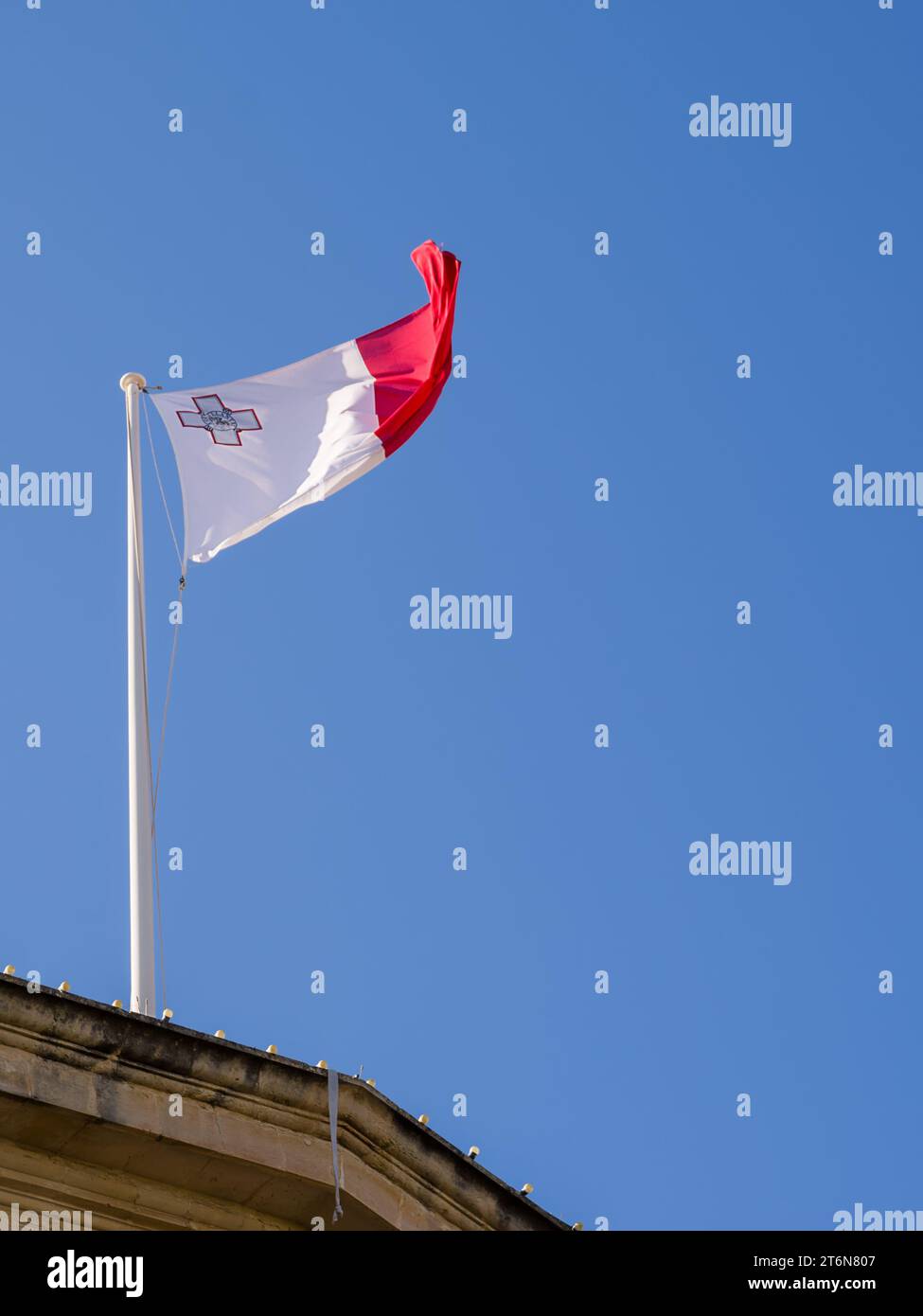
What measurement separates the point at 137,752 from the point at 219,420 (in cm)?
400

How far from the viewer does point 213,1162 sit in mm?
16844

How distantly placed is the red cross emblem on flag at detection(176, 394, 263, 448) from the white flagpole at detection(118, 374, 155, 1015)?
2.55 ft

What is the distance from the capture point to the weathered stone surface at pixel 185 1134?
53.3ft

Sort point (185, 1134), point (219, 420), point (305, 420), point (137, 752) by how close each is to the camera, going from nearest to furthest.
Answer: point (185, 1134) → point (137, 752) → point (219, 420) → point (305, 420)

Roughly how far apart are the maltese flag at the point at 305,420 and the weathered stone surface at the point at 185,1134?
21.0 feet

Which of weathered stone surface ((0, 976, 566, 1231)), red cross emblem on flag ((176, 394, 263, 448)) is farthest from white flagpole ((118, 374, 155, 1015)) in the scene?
weathered stone surface ((0, 976, 566, 1231))

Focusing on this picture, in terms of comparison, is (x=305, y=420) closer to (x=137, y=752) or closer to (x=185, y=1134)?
(x=137, y=752)

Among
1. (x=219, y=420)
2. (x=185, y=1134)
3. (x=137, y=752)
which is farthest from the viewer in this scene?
(x=219, y=420)

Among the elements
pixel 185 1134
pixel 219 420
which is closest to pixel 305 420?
pixel 219 420

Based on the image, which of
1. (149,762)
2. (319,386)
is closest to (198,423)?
(319,386)

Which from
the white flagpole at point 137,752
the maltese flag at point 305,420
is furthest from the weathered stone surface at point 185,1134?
the maltese flag at point 305,420

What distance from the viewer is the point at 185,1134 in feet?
54.5
